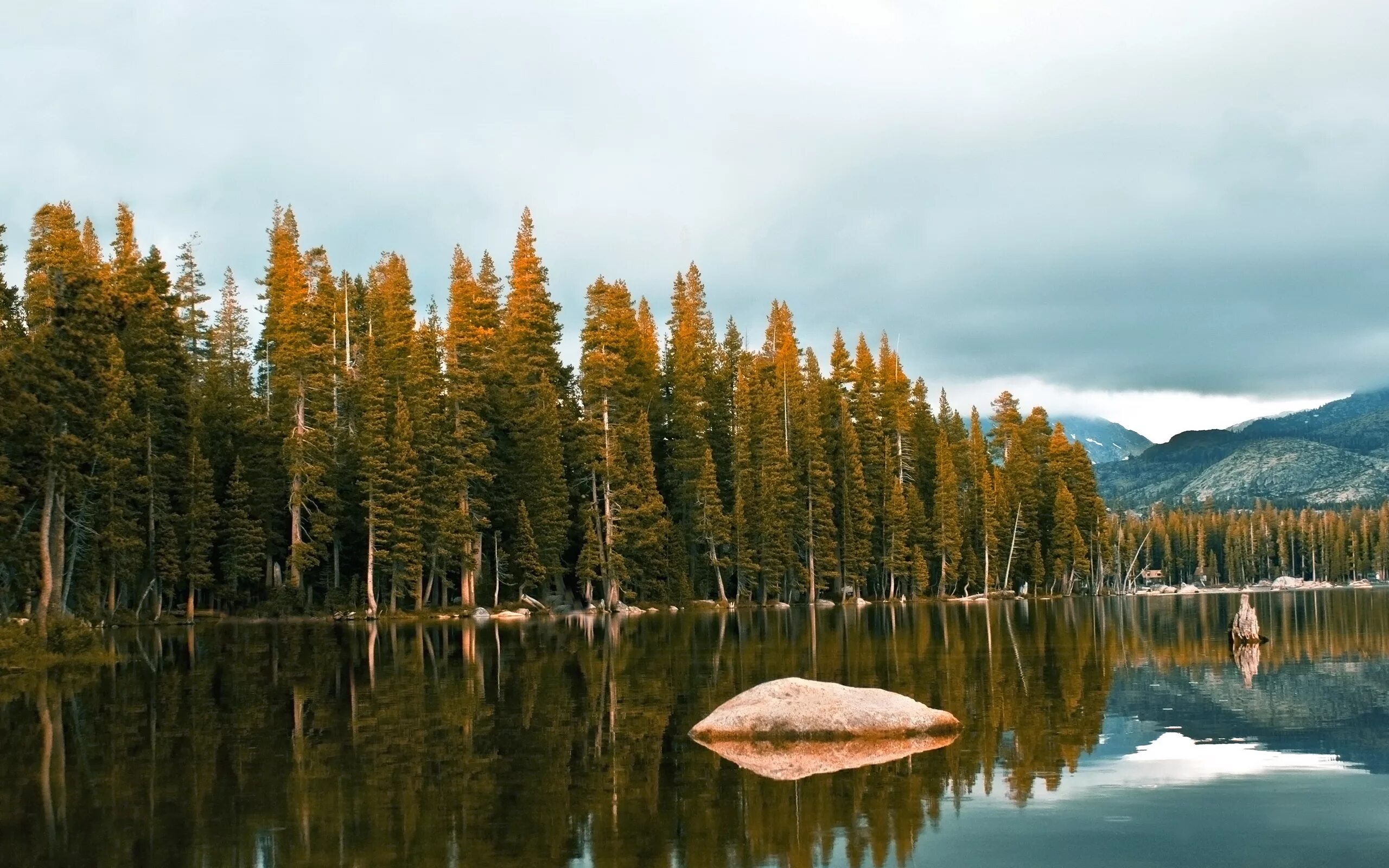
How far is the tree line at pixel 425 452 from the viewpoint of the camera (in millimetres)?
47188

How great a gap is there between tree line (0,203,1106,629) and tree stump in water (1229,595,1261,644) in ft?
129

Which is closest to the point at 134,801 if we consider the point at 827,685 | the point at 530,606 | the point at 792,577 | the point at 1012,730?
the point at 827,685

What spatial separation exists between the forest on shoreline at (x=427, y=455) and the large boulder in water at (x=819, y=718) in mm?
29368

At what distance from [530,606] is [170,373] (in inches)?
955

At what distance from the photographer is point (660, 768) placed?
54.6 feet

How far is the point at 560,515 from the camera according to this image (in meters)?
70.5

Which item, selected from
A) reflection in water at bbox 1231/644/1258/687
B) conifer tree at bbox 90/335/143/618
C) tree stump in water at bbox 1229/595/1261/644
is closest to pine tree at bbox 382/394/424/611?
conifer tree at bbox 90/335/143/618

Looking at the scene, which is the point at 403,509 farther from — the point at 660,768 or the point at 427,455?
the point at 660,768

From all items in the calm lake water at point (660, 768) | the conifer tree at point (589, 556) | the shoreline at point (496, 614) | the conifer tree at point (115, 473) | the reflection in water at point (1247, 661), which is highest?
the conifer tree at point (115, 473)

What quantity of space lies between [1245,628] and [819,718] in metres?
27.3

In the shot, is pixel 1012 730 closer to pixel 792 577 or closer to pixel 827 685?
pixel 827 685

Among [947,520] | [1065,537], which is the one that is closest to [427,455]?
[947,520]

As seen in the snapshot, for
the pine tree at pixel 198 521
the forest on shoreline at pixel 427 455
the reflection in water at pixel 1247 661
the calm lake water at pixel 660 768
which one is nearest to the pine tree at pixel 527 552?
the forest on shoreline at pixel 427 455

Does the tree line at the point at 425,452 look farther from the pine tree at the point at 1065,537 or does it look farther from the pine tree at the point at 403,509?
the pine tree at the point at 1065,537
